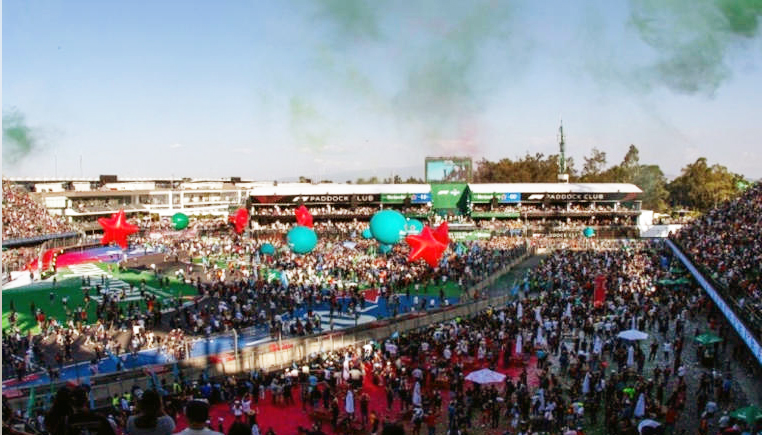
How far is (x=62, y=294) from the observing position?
33875mm

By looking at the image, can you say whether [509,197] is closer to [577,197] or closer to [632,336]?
[577,197]

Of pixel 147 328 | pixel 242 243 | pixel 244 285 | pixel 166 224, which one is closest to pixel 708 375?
pixel 147 328

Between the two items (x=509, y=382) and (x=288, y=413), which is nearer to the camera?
(x=509, y=382)

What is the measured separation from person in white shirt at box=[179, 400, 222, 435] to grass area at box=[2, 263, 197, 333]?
79.7 ft

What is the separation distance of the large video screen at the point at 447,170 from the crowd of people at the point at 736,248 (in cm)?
3141

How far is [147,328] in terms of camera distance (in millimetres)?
25375

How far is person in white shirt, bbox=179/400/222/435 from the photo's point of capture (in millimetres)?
4445

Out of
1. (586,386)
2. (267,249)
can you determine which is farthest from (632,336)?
(267,249)

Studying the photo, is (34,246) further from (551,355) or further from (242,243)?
(551,355)

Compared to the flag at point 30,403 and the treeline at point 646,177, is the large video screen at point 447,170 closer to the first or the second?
the treeline at point 646,177

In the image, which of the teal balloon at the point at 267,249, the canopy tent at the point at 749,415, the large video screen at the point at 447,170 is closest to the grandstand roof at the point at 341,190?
the large video screen at the point at 447,170

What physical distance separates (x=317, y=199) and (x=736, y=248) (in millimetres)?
45432

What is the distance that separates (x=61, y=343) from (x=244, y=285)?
1088cm

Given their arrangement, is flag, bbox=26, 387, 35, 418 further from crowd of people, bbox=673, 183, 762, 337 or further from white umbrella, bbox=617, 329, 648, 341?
crowd of people, bbox=673, 183, 762, 337
